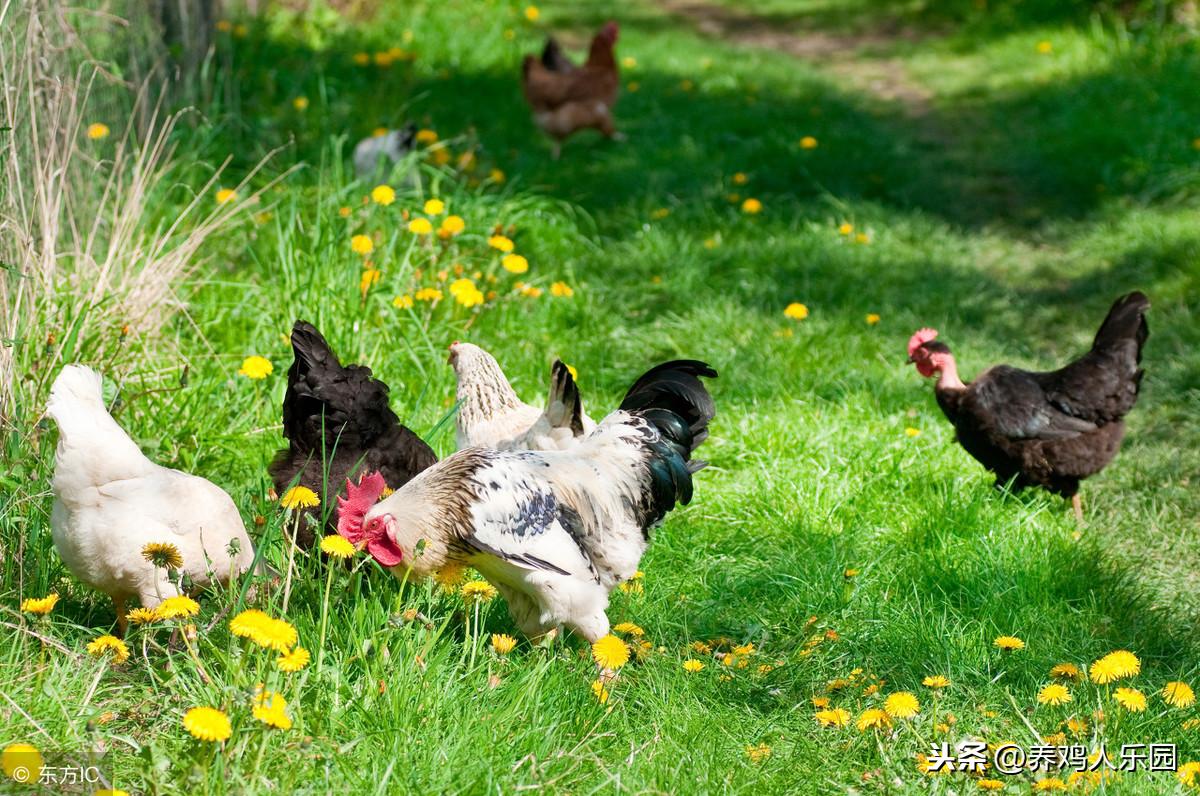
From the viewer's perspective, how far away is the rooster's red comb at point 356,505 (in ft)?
10.9

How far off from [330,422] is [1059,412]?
2.98 m

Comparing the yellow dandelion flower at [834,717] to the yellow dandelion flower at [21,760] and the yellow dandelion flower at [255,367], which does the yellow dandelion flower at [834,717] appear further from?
the yellow dandelion flower at [255,367]

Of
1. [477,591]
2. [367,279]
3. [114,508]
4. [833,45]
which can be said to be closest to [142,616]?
[114,508]

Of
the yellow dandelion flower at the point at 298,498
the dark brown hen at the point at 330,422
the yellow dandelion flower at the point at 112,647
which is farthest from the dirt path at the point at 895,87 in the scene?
the yellow dandelion flower at the point at 112,647

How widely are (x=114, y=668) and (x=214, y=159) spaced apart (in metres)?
4.36

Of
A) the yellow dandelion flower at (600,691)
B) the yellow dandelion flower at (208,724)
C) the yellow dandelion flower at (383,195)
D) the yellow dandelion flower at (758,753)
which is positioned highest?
the yellow dandelion flower at (383,195)

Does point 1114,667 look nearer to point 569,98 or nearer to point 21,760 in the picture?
point 21,760

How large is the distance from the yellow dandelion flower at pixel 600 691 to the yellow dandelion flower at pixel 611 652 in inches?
2.4

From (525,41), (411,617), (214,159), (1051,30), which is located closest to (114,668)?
(411,617)

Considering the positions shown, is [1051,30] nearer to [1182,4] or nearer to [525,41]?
[1182,4]

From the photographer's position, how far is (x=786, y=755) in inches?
124

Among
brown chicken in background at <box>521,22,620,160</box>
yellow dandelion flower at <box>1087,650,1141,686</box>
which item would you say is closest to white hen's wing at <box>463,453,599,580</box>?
yellow dandelion flower at <box>1087,650,1141,686</box>

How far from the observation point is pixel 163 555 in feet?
9.55

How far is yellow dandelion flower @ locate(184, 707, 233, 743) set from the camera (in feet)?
7.73
